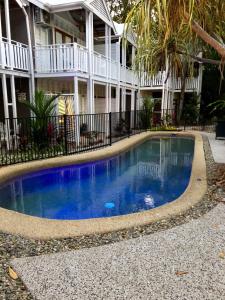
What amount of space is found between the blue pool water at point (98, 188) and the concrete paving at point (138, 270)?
2508 mm

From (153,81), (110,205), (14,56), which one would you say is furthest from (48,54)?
(153,81)

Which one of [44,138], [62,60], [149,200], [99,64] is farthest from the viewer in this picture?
[99,64]

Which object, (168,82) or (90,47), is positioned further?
(168,82)

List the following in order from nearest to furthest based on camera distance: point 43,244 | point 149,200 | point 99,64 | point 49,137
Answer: point 43,244 < point 149,200 < point 49,137 < point 99,64

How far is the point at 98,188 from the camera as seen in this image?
822 cm

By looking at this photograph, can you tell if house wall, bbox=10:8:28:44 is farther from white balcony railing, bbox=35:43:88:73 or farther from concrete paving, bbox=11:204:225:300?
concrete paving, bbox=11:204:225:300

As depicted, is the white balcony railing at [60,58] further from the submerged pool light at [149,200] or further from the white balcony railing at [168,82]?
the white balcony railing at [168,82]

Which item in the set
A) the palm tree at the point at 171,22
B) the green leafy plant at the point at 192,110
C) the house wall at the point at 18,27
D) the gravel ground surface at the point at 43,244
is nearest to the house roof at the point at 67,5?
the house wall at the point at 18,27

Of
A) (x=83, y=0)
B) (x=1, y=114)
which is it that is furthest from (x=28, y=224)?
(x=83, y=0)

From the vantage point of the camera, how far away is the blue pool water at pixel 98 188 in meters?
6.58

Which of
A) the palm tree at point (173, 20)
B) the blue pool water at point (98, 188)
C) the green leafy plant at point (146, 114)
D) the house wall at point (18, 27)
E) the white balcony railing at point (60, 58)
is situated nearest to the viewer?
the palm tree at point (173, 20)

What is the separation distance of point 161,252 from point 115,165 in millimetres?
7024

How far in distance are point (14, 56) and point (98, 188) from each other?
21.9 ft

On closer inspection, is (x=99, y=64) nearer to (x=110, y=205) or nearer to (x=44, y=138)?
(x=44, y=138)
